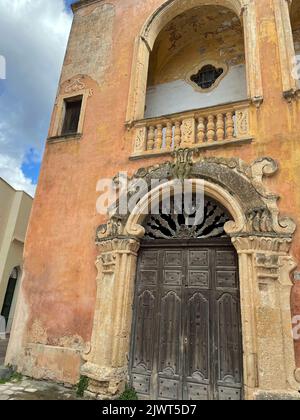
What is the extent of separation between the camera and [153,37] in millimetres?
6812

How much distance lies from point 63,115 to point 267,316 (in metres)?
6.14

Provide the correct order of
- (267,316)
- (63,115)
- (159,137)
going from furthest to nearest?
1. (63,115)
2. (159,137)
3. (267,316)

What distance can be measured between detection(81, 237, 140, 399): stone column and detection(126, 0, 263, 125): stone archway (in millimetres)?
2705

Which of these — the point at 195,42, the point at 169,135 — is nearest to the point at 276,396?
the point at 169,135

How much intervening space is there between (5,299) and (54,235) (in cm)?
897

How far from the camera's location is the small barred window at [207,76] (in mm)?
7586

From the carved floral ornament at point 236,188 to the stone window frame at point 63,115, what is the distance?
6.99 ft

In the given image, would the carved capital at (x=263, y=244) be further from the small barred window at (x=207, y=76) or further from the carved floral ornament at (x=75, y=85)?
the carved floral ornament at (x=75, y=85)

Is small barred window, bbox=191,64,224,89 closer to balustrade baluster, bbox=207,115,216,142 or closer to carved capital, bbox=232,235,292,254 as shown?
balustrade baluster, bbox=207,115,216,142

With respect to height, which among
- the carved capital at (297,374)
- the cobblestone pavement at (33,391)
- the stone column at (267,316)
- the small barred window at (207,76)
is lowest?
the cobblestone pavement at (33,391)

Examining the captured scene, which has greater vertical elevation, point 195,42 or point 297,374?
point 195,42

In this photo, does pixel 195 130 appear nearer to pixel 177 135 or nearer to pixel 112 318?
pixel 177 135

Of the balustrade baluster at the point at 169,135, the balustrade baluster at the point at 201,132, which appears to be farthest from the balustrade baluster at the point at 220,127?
the balustrade baluster at the point at 169,135
